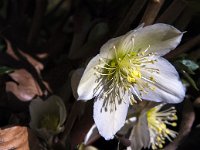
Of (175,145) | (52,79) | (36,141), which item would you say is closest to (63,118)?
(36,141)

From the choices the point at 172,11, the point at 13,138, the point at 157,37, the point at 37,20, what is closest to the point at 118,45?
the point at 157,37

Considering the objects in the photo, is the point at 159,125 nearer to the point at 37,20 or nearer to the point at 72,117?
the point at 72,117

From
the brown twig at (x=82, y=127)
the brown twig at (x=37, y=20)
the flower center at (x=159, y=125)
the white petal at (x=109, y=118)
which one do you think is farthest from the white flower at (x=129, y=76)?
the brown twig at (x=37, y=20)

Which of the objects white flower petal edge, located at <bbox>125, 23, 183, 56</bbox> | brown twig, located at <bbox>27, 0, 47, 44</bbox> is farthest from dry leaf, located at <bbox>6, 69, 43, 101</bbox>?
white flower petal edge, located at <bbox>125, 23, 183, 56</bbox>

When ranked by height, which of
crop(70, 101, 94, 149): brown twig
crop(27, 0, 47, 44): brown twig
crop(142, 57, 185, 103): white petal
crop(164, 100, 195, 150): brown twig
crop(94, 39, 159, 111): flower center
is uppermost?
crop(27, 0, 47, 44): brown twig

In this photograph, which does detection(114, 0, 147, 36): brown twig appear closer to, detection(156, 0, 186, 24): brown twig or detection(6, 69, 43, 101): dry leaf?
detection(156, 0, 186, 24): brown twig

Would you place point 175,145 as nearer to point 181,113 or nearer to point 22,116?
point 181,113

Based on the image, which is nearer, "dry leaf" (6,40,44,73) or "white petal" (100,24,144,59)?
"white petal" (100,24,144,59)
